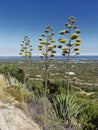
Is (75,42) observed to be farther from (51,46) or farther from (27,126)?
(27,126)

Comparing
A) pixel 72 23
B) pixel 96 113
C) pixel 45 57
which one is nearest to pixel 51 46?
pixel 45 57

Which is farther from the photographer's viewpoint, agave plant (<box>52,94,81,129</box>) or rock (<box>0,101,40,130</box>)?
agave plant (<box>52,94,81,129</box>)

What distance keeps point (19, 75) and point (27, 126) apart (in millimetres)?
18442

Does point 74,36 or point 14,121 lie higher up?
point 74,36

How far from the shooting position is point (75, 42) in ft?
39.8

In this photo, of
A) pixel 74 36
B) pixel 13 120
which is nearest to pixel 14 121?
pixel 13 120

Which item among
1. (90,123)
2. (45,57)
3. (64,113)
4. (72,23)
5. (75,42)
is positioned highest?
(72,23)

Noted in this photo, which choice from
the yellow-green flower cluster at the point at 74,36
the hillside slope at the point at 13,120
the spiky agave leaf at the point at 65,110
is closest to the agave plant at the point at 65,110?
the spiky agave leaf at the point at 65,110

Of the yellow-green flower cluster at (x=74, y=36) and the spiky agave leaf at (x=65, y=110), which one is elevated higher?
the yellow-green flower cluster at (x=74, y=36)

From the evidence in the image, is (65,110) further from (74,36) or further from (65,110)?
(74,36)

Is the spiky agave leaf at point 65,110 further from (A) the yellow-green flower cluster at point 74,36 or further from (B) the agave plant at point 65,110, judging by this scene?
(A) the yellow-green flower cluster at point 74,36

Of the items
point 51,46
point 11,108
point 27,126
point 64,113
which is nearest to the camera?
point 27,126

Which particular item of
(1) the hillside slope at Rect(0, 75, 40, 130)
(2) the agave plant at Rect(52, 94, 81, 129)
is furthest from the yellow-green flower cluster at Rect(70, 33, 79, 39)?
(1) the hillside slope at Rect(0, 75, 40, 130)

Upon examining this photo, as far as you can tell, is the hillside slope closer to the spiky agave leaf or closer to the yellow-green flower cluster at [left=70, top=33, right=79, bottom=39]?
the spiky agave leaf
